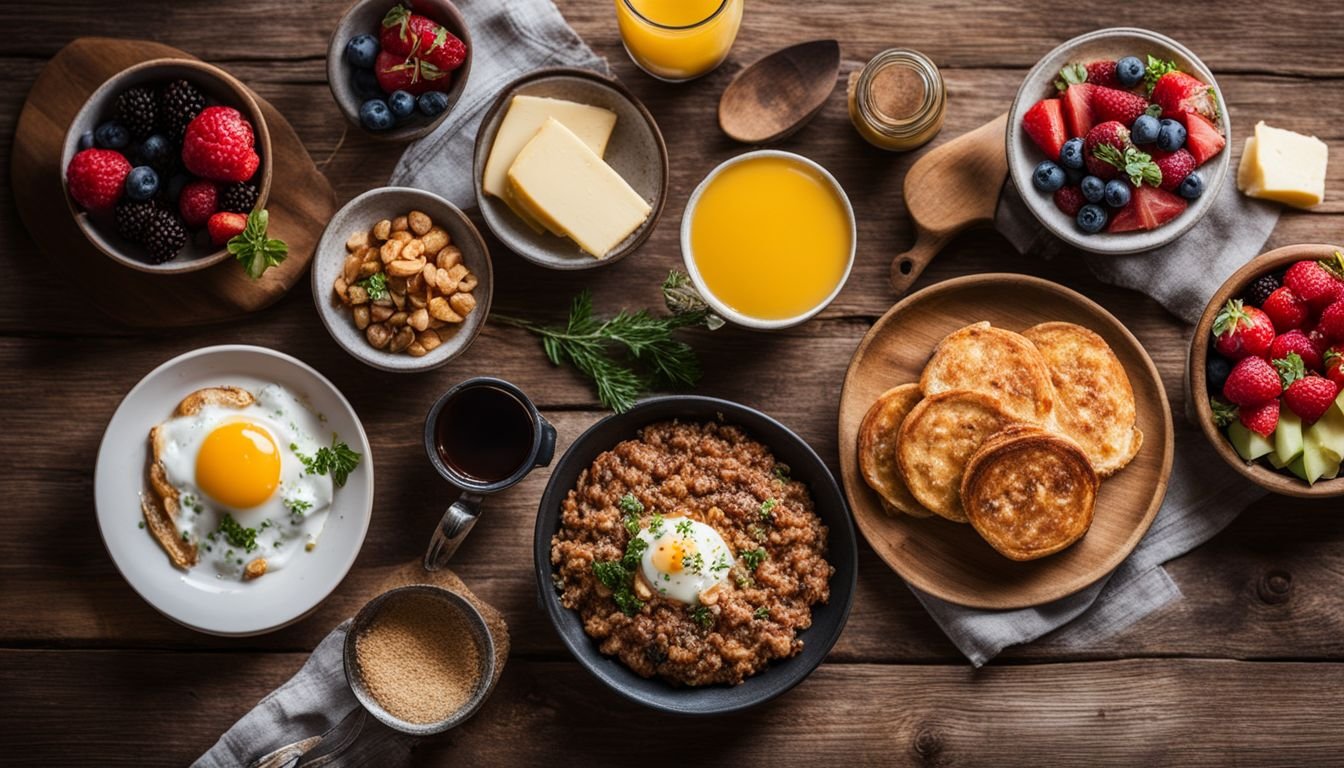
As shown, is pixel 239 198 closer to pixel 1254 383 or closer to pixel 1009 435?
pixel 1009 435

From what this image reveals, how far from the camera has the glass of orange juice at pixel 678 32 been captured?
2863mm

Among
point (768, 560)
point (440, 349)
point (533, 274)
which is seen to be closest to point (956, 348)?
point (768, 560)

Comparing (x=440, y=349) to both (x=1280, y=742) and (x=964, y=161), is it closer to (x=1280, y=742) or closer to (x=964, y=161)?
(x=964, y=161)

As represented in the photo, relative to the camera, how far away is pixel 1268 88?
3.23 metres

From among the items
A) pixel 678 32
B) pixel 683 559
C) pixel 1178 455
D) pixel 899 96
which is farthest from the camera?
pixel 1178 455

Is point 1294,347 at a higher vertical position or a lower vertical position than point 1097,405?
higher

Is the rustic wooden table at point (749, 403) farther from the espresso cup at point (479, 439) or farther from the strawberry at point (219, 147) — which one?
the strawberry at point (219, 147)

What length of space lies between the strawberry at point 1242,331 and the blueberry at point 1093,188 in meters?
0.51

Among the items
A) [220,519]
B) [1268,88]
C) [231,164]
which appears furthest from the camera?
[1268,88]

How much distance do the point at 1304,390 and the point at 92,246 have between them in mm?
3803

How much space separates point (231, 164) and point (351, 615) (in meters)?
1.48

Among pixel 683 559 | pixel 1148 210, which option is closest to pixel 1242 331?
pixel 1148 210

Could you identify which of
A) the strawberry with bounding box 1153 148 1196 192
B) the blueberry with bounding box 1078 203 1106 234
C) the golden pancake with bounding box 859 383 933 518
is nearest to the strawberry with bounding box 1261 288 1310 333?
the strawberry with bounding box 1153 148 1196 192

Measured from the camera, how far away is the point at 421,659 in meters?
3.04
